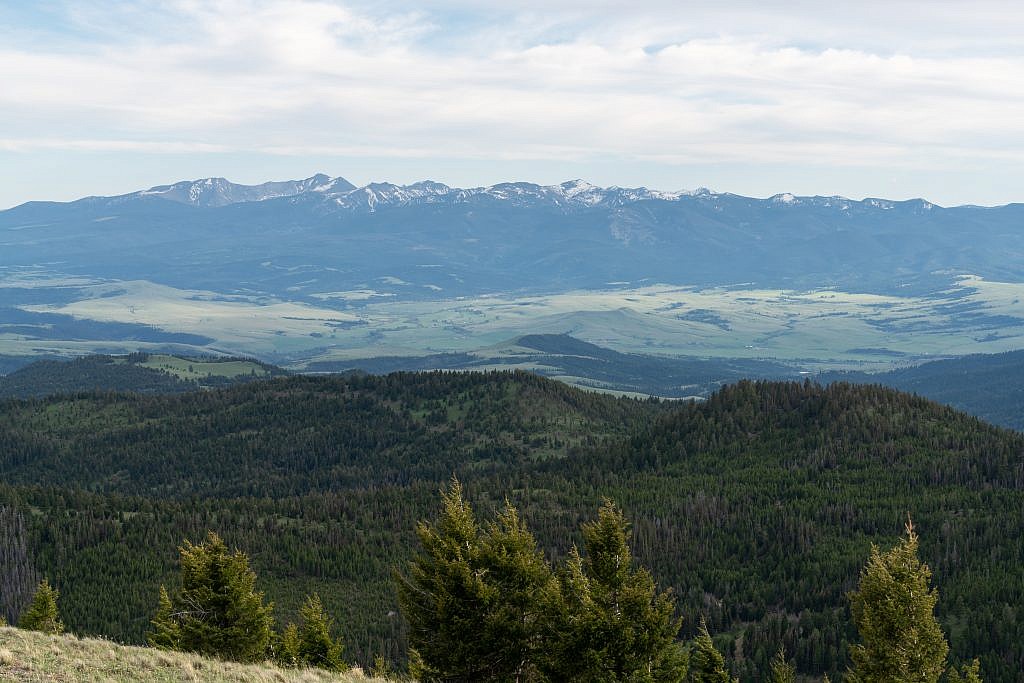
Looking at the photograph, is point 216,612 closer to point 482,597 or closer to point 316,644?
point 316,644

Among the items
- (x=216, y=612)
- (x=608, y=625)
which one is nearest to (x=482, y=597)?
(x=608, y=625)

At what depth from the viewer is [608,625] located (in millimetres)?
63188

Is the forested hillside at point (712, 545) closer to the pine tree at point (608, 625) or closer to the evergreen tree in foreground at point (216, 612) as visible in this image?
the evergreen tree in foreground at point (216, 612)

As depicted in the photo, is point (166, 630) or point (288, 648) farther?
point (288, 648)

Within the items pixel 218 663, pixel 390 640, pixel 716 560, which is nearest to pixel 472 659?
pixel 218 663

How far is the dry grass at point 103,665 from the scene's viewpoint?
46531 mm

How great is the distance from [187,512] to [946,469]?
460 feet

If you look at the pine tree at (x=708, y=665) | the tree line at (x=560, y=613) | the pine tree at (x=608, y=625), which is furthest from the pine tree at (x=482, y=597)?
the pine tree at (x=708, y=665)

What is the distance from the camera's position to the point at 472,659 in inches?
2525

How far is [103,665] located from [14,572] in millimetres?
123197

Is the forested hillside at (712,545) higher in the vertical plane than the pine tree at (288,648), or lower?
lower

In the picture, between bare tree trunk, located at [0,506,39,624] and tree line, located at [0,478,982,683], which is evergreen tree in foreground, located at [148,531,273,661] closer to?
tree line, located at [0,478,982,683]

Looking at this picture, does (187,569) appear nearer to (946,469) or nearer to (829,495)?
(829,495)

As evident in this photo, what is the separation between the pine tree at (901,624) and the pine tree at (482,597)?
24.3 meters
